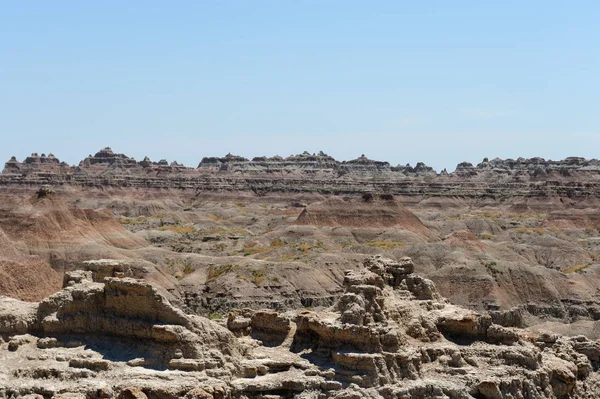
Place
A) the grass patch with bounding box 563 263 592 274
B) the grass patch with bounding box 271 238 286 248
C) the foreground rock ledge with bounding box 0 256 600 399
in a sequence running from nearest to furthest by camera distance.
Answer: the foreground rock ledge with bounding box 0 256 600 399 → the grass patch with bounding box 563 263 592 274 → the grass patch with bounding box 271 238 286 248

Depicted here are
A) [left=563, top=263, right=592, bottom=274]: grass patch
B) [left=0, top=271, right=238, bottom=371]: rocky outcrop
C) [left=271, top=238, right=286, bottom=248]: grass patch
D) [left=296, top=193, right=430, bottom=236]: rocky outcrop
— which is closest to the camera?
[left=0, top=271, right=238, bottom=371]: rocky outcrop

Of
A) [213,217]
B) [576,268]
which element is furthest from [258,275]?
[213,217]

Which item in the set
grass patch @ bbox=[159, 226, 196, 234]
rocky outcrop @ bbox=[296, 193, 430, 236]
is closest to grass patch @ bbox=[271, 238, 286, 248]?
rocky outcrop @ bbox=[296, 193, 430, 236]

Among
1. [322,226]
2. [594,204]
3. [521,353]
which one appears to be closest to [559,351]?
[521,353]

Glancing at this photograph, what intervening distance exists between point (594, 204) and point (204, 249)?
3804 inches

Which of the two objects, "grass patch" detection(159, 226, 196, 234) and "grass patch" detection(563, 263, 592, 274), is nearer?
"grass patch" detection(563, 263, 592, 274)

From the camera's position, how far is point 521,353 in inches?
1458

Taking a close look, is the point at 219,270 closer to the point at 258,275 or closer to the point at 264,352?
the point at 258,275

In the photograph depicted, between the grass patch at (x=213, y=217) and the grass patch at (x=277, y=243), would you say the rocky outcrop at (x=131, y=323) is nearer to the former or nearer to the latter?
the grass patch at (x=277, y=243)

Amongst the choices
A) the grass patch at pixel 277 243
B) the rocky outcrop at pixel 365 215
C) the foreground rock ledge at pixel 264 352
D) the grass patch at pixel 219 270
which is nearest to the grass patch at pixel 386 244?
the grass patch at pixel 277 243

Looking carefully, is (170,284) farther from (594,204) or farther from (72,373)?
(594,204)

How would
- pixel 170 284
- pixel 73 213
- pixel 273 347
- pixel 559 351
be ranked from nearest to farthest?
pixel 273 347 → pixel 559 351 → pixel 170 284 → pixel 73 213

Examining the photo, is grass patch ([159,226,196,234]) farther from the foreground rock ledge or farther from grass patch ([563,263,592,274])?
the foreground rock ledge

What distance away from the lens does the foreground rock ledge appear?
31.2 metres
